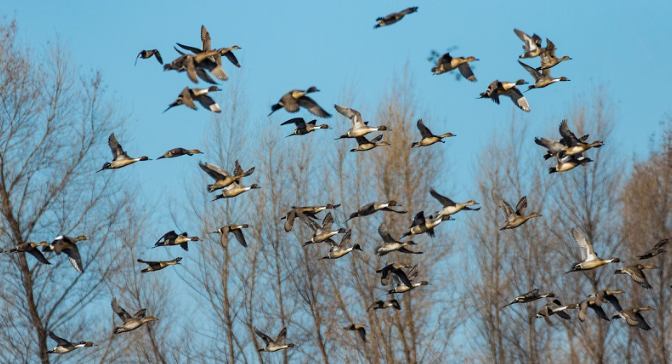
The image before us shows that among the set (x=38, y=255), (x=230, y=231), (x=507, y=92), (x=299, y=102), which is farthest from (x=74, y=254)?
(x=507, y=92)

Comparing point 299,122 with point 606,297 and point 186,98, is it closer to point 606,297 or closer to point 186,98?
point 186,98

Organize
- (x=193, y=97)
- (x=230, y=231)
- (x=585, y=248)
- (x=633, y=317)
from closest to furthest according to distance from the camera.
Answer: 1. (x=193, y=97)
2. (x=585, y=248)
3. (x=633, y=317)
4. (x=230, y=231)

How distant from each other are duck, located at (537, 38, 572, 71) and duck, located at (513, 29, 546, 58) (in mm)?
119

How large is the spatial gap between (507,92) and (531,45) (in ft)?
5.12

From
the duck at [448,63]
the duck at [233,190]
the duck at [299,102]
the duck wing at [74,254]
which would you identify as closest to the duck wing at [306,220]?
the duck at [233,190]

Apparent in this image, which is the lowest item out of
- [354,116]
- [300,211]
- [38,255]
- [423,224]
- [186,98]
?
[423,224]

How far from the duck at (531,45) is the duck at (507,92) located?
1053 mm

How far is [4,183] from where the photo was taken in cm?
2606

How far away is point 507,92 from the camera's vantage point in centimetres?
1864

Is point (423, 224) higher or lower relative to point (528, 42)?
lower

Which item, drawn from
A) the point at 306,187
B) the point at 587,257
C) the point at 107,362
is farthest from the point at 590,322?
the point at 107,362

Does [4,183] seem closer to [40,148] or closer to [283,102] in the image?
[40,148]

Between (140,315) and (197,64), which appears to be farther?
(140,315)

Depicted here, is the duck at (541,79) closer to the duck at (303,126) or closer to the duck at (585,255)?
the duck at (585,255)
